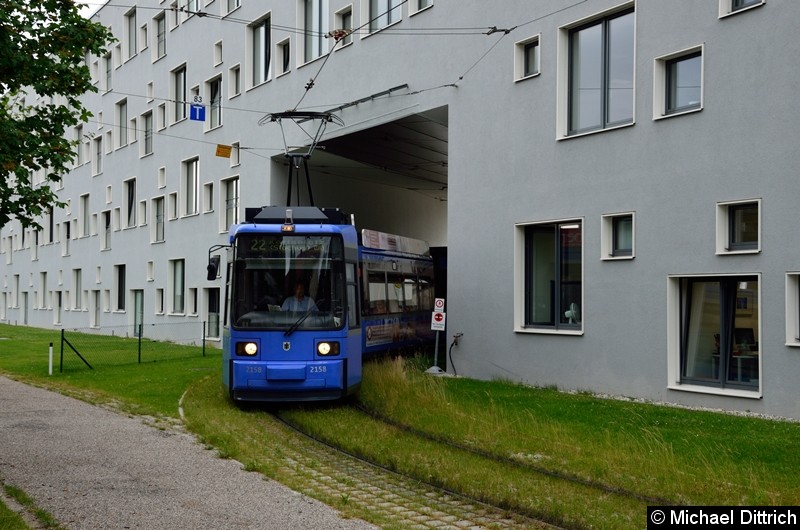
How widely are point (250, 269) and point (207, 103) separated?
22.0 m

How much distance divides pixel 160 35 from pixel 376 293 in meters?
24.7

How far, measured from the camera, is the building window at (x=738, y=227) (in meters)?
14.4

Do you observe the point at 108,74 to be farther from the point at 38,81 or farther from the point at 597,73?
the point at 38,81

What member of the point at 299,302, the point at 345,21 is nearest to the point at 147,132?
the point at 345,21

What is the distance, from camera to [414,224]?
131ft

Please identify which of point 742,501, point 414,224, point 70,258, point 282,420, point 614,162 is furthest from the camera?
point 70,258

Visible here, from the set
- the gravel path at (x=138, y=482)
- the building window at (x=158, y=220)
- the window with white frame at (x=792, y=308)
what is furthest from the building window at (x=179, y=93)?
the window with white frame at (x=792, y=308)

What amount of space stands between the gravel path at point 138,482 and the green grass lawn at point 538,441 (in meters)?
0.49

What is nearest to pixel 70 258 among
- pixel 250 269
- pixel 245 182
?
pixel 245 182

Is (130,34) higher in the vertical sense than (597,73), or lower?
higher

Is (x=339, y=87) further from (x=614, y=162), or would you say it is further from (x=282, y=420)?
(x=282, y=420)

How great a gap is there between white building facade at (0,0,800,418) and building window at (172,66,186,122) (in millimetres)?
5103

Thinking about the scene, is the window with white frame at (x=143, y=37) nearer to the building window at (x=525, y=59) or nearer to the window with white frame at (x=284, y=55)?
the window with white frame at (x=284, y=55)

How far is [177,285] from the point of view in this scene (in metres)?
38.5
